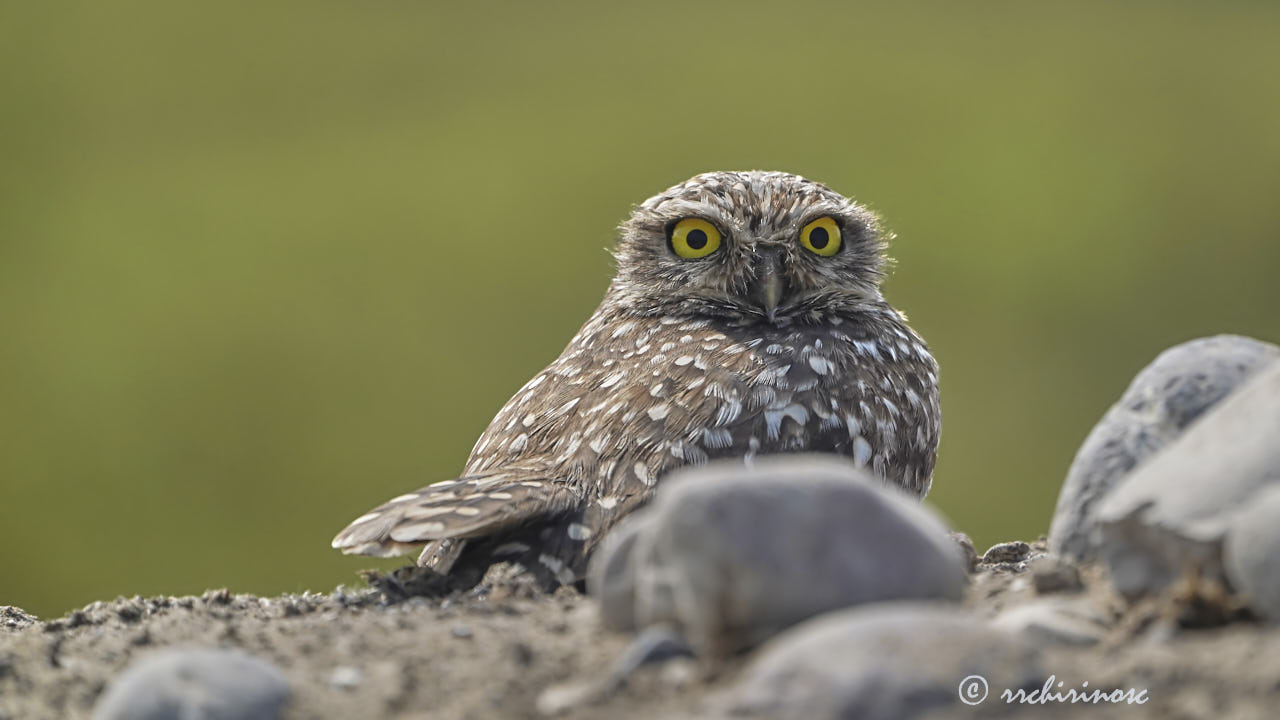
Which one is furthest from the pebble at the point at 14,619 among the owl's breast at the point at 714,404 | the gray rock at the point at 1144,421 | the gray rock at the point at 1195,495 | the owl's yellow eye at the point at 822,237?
the gray rock at the point at 1195,495

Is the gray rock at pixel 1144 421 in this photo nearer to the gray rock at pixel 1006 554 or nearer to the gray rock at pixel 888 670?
the gray rock at pixel 888 670

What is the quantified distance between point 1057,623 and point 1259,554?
0.47 m

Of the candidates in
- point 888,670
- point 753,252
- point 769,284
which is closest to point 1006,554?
point 769,284

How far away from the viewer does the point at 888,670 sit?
7.66ft

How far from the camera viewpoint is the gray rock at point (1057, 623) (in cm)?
283

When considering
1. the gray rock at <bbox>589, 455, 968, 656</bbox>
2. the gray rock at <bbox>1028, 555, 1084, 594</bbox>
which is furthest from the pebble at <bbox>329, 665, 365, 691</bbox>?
the gray rock at <bbox>1028, 555, 1084, 594</bbox>

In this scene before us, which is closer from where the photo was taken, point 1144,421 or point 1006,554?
point 1144,421

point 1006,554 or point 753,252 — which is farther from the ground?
point 753,252

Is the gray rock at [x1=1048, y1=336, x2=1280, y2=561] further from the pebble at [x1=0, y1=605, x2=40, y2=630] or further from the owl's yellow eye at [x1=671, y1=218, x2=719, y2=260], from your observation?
the pebble at [x1=0, y1=605, x2=40, y2=630]

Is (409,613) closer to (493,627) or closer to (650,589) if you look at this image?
(493,627)

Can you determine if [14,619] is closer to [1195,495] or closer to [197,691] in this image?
[197,691]

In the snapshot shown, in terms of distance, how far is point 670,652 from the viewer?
8.96 feet

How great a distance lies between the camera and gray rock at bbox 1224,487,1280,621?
256 centimetres

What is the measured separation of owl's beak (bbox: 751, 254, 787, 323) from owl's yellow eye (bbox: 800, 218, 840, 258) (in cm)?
19
